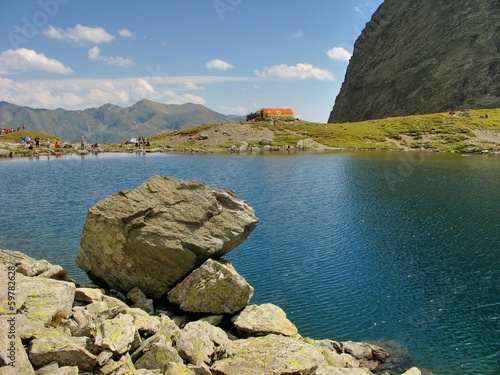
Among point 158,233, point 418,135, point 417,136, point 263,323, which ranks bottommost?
point 263,323

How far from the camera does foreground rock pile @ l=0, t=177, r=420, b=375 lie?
17188 millimetres

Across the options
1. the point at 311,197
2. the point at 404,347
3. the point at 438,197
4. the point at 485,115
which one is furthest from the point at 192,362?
the point at 485,115

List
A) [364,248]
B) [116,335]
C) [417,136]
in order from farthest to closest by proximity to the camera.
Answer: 1. [417,136]
2. [364,248]
3. [116,335]

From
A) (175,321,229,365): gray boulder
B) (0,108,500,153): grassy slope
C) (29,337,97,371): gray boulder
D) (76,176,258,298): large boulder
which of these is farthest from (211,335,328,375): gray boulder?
(0,108,500,153): grassy slope

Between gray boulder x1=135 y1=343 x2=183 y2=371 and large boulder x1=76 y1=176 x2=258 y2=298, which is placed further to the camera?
large boulder x1=76 y1=176 x2=258 y2=298

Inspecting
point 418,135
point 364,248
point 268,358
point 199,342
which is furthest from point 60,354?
point 418,135

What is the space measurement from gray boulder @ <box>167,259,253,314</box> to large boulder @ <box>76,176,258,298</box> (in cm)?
135

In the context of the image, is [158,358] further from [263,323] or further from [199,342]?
[263,323]

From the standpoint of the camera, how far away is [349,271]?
3703 cm

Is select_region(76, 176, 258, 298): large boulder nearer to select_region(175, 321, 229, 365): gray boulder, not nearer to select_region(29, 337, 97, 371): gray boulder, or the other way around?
select_region(175, 321, 229, 365): gray boulder

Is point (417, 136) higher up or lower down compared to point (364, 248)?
higher up

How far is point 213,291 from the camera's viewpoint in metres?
26.8

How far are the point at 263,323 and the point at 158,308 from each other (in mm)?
8267

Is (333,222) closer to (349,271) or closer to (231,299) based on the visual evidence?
(349,271)
